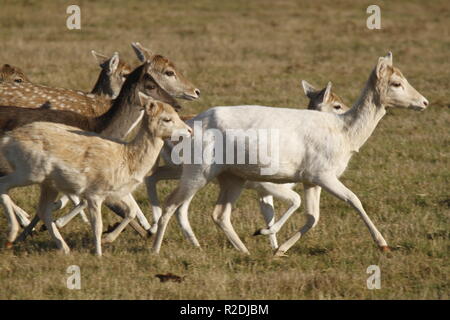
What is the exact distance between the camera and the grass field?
247 inches

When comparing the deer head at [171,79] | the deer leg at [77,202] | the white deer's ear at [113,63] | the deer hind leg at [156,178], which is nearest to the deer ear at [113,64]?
the white deer's ear at [113,63]

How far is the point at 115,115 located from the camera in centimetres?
827

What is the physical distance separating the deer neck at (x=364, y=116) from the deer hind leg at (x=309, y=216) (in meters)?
0.51

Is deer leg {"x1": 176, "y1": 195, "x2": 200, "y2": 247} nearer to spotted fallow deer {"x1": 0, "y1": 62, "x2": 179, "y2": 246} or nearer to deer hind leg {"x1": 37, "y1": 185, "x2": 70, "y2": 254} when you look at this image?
spotted fallow deer {"x1": 0, "y1": 62, "x2": 179, "y2": 246}

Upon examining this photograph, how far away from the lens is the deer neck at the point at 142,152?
7082 millimetres

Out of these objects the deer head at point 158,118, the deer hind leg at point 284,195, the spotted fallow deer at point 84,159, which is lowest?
the deer hind leg at point 284,195

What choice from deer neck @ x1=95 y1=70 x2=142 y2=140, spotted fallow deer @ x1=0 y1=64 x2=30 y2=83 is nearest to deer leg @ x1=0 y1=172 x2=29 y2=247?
deer neck @ x1=95 y1=70 x2=142 y2=140

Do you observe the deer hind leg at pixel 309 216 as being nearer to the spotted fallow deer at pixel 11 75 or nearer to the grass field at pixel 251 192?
the grass field at pixel 251 192

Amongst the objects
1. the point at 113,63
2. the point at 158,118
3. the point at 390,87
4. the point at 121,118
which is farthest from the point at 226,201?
the point at 113,63

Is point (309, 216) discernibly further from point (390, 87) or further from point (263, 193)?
point (390, 87)

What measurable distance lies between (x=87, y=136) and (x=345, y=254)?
223cm
